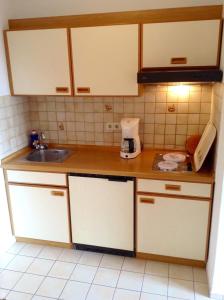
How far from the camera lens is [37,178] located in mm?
2234

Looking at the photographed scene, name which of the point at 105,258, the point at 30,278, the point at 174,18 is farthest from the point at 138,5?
the point at 30,278

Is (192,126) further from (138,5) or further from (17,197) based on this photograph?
(17,197)

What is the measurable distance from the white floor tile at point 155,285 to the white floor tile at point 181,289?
0.04 m

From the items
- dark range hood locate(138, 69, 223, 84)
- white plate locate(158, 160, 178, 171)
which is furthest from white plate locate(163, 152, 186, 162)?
dark range hood locate(138, 69, 223, 84)

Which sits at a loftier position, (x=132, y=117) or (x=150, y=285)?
(x=132, y=117)

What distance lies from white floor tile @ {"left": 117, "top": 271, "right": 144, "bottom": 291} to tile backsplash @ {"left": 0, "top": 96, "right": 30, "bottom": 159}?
1.36 meters

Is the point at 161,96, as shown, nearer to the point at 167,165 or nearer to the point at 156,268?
the point at 167,165

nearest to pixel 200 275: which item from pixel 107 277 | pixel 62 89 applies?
pixel 107 277

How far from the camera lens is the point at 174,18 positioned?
196cm

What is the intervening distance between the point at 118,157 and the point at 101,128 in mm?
368

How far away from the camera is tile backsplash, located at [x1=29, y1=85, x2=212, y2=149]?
230 cm

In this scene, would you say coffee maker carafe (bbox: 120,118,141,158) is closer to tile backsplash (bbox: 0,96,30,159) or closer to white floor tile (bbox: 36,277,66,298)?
tile backsplash (bbox: 0,96,30,159)

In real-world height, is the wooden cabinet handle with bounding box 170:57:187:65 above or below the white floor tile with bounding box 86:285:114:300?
above

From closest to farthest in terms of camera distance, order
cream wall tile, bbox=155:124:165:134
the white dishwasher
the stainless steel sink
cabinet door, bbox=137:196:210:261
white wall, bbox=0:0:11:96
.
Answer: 1. cabinet door, bbox=137:196:210:261
2. the white dishwasher
3. white wall, bbox=0:0:11:96
4. cream wall tile, bbox=155:124:165:134
5. the stainless steel sink
